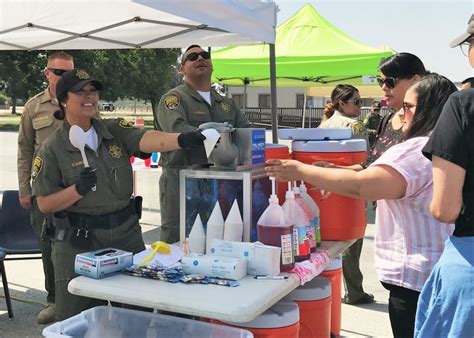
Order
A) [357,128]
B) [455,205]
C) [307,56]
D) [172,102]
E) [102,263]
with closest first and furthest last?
[455,205] < [102,263] < [172,102] < [357,128] < [307,56]

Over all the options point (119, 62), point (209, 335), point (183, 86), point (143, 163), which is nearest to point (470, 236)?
point (209, 335)

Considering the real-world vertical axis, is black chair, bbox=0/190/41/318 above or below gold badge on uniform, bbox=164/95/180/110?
below

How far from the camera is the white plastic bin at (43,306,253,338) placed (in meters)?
1.89

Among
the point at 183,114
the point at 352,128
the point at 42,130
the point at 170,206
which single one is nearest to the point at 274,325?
the point at 170,206

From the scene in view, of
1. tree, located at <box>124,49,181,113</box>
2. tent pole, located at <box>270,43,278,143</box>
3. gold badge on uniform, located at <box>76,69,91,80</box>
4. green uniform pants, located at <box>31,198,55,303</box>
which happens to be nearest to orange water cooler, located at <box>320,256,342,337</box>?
tent pole, located at <box>270,43,278,143</box>

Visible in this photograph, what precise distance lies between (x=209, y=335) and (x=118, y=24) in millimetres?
2871

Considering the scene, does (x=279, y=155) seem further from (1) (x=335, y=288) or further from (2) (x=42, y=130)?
(2) (x=42, y=130)

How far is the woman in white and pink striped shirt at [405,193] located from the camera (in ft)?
5.80

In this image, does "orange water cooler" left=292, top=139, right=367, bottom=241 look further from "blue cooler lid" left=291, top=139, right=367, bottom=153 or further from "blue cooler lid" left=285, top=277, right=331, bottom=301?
"blue cooler lid" left=285, top=277, right=331, bottom=301

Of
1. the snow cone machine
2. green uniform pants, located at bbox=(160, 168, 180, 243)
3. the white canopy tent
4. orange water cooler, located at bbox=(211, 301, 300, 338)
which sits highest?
the white canopy tent

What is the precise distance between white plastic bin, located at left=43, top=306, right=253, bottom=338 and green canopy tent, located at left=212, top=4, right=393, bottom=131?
602cm

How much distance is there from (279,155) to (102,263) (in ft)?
3.35

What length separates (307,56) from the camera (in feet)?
26.2

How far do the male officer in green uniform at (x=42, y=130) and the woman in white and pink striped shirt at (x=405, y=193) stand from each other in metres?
2.13
